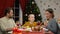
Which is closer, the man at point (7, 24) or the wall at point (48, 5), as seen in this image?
the man at point (7, 24)

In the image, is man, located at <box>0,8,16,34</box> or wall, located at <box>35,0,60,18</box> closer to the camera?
man, located at <box>0,8,16,34</box>

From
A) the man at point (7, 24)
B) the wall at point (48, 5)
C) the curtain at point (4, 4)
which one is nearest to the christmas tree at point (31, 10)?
the wall at point (48, 5)

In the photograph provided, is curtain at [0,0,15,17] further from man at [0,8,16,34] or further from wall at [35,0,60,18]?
man at [0,8,16,34]

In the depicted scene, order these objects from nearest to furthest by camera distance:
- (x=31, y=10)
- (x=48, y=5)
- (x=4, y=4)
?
1. (x=4, y=4)
2. (x=31, y=10)
3. (x=48, y=5)

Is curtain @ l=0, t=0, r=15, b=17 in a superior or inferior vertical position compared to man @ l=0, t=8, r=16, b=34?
superior

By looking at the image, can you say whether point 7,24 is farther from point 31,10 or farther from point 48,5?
point 48,5

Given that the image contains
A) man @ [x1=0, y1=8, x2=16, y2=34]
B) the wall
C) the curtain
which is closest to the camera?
man @ [x1=0, y1=8, x2=16, y2=34]

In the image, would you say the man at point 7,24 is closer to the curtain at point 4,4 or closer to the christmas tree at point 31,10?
the curtain at point 4,4

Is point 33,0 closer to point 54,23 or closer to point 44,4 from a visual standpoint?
point 44,4

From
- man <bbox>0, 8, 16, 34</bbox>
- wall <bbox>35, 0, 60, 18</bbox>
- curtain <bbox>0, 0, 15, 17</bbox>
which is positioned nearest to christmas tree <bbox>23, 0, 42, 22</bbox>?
wall <bbox>35, 0, 60, 18</bbox>

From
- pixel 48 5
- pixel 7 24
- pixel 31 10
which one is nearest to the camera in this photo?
pixel 7 24

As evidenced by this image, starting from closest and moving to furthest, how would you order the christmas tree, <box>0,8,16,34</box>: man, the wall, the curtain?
<box>0,8,16,34</box>: man < the curtain < the christmas tree < the wall

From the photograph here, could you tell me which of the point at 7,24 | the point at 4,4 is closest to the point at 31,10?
the point at 4,4

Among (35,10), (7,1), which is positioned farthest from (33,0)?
(7,1)
